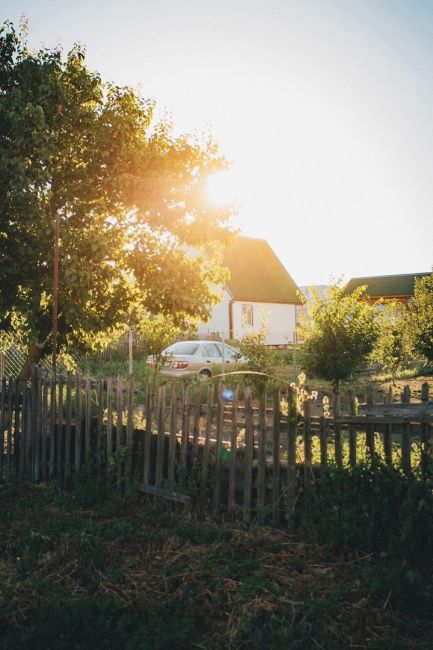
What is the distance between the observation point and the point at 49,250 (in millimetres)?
7941

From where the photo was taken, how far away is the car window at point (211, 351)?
19.3 m

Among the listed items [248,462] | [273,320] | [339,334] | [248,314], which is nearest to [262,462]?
[248,462]

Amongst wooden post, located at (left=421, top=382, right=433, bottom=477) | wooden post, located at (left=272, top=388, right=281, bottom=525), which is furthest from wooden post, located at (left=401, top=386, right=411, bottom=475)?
wooden post, located at (left=272, top=388, right=281, bottom=525)

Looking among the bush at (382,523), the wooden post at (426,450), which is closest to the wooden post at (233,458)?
the bush at (382,523)

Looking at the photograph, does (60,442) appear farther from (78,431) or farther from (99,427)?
(99,427)

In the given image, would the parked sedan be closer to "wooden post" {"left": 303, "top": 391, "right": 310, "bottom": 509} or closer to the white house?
the white house

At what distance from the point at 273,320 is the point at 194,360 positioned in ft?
62.4

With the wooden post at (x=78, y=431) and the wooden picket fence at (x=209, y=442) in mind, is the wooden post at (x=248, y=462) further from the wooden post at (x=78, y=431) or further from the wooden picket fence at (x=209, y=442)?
the wooden post at (x=78, y=431)

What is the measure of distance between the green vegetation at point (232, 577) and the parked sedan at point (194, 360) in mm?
12570

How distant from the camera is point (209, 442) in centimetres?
558

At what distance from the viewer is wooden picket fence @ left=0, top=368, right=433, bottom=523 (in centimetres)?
464

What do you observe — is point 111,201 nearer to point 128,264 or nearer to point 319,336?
point 128,264

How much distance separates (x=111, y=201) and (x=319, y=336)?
7567 millimetres

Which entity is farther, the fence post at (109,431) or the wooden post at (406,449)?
the fence post at (109,431)
